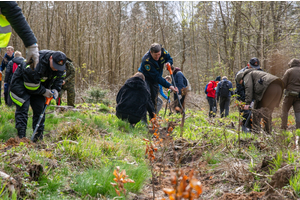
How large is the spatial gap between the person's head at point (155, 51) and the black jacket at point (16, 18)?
132 inches

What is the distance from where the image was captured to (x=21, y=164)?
2.47 meters

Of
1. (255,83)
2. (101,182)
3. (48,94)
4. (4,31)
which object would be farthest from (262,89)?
(4,31)

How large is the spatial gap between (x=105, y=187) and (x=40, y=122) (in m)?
2.60

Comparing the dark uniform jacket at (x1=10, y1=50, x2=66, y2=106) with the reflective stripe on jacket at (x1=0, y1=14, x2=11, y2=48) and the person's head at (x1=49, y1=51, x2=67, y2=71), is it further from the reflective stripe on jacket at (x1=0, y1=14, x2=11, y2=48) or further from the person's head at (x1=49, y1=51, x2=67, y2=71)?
the reflective stripe on jacket at (x1=0, y1=14, x2=11, y2=48)

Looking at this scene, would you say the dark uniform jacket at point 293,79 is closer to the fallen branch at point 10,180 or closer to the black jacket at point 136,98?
the black jacket at point 136,98

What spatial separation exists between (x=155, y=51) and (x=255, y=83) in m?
A: 2.65

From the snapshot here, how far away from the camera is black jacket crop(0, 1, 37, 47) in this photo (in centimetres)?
257

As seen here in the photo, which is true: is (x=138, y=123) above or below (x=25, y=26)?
below

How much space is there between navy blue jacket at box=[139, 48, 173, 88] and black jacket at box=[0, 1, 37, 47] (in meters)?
3.48

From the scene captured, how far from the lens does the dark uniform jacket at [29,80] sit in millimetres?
4219

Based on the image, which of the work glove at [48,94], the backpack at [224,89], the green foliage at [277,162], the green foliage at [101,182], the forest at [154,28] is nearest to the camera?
the green foliage at [101,182]

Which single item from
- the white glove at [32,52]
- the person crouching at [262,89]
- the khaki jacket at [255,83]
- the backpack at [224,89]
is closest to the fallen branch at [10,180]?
the white glove at [32,52]

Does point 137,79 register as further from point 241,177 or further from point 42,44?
point 42,44

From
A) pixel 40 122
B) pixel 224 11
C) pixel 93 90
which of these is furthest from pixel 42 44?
pixel 40 122
